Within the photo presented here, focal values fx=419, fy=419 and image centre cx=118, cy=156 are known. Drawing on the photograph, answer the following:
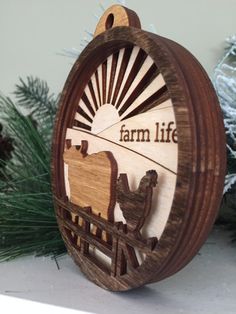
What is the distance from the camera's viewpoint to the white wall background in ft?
1.84

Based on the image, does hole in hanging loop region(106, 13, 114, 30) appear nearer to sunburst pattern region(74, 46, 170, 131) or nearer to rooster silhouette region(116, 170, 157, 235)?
sunburst pattern region(74, 46, 170, 131)

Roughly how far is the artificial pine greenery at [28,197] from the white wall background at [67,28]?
0.09 metres

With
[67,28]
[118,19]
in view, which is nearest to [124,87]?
[118,19]

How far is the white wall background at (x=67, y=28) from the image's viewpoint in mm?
560

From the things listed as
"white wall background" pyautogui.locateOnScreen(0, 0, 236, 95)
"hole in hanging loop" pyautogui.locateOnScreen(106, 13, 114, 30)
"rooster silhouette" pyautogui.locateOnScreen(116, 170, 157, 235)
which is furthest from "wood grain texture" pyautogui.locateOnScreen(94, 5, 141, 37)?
"white wall background" pyautogui.locateOnScreen(0, 0, 236, 95)

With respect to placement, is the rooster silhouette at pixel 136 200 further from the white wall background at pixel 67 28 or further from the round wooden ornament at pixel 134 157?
the white wall background at pixel 67 28

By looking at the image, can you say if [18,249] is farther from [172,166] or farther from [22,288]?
[172,166]

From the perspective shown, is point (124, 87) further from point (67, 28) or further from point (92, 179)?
point (67, 28)

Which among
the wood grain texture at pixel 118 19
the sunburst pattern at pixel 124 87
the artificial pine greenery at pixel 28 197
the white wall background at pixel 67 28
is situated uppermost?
the white wall background at pixel 67 28

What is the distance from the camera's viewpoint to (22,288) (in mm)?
316

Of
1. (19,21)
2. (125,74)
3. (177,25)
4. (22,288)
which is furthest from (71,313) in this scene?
(19,21)

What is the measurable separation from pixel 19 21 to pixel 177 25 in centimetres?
26

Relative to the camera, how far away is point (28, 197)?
1.38 ft

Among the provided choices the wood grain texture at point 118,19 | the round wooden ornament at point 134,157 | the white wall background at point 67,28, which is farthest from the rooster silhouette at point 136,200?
the white wall background at point 67,28
